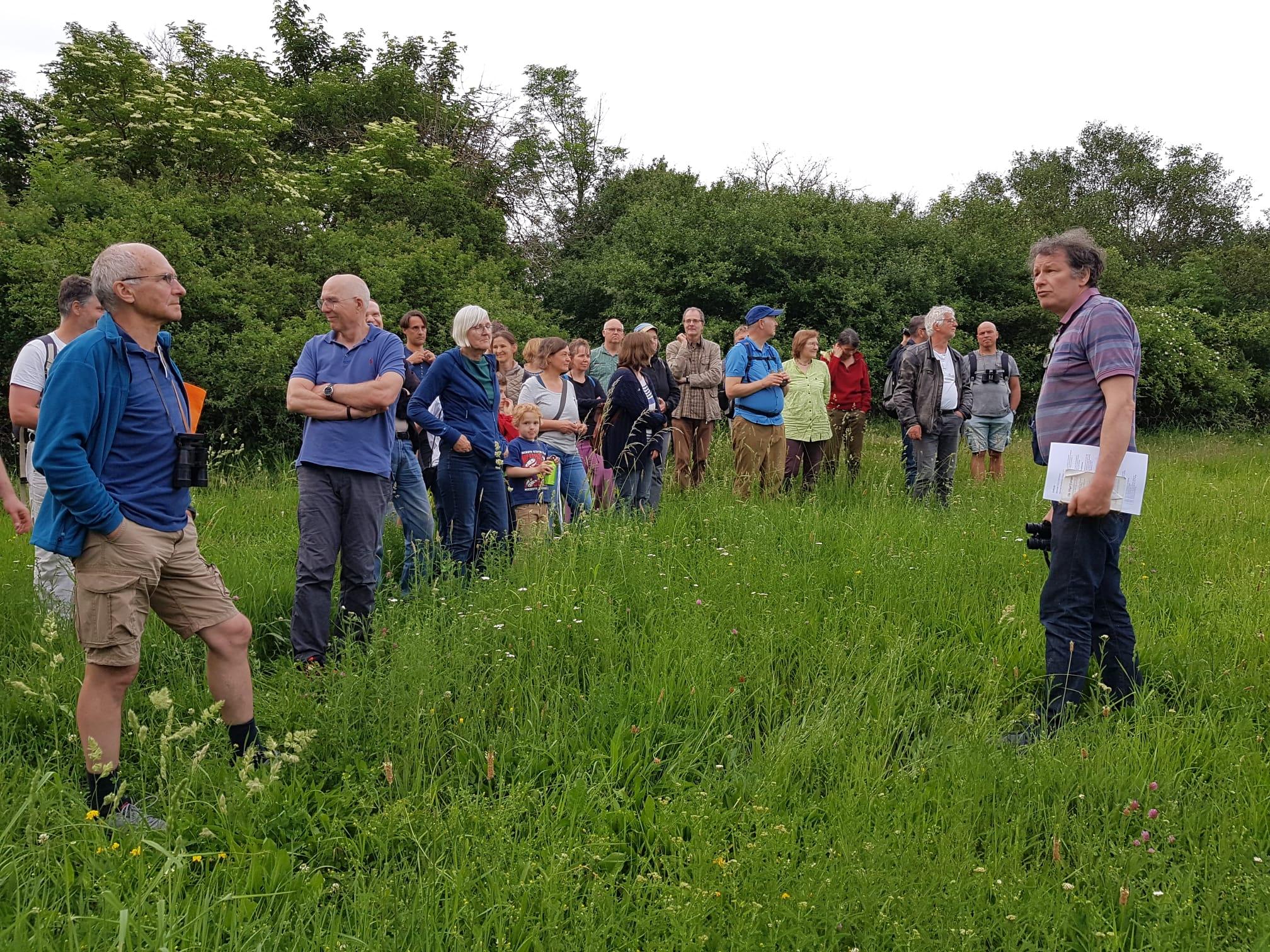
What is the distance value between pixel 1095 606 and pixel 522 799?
270 centimetres

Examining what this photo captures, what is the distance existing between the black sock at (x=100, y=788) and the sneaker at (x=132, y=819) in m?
0.07

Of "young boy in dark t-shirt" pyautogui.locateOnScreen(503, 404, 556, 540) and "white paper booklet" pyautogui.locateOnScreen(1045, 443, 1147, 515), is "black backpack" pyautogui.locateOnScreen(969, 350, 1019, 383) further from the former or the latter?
"white paper booklet" pyautogui.locateOnScreen(1045, 443, 1147, 515)

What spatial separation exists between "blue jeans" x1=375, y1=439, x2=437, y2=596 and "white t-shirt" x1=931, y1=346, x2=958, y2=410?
16.5 ft

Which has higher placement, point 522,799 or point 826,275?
point 826,275

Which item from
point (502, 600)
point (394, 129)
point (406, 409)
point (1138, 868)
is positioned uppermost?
point (394, 129)

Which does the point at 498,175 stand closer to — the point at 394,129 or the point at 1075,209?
the point at 394,129

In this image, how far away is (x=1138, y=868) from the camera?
9.55ft

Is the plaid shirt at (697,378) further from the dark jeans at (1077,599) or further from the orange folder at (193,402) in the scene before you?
the orange folder at (193,402)

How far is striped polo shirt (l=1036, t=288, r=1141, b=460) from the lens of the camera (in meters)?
3.83

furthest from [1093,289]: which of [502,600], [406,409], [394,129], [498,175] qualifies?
[498,175]

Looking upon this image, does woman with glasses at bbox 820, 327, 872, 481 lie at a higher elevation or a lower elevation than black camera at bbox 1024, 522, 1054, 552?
higher

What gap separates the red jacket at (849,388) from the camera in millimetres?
10602

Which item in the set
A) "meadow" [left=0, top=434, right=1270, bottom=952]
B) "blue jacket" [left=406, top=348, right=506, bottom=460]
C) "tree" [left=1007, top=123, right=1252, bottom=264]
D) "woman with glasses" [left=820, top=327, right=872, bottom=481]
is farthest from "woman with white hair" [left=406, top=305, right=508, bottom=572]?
"tree" [left=1007, top=123, right=1252, bottom=264]

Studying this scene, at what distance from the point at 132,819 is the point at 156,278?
196 centimetres
